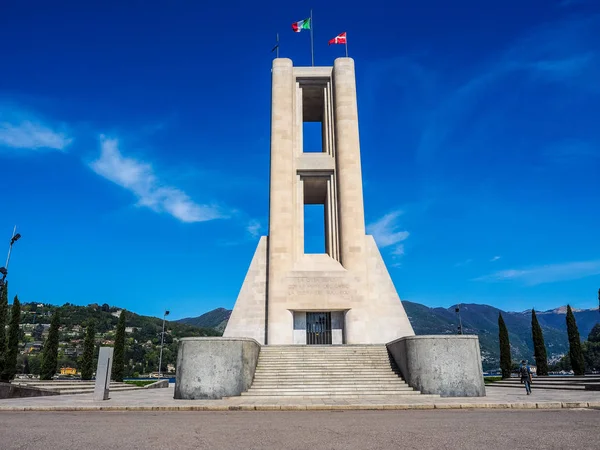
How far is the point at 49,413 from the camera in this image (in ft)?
35.1

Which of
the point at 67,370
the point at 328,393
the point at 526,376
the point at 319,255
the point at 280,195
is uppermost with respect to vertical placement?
the point at 280,195

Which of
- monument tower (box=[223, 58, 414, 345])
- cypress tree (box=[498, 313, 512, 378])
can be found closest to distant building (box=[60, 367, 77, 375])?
monument tower (box=[223, 58, 414, 345])

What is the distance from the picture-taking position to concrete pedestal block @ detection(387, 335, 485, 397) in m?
14.9

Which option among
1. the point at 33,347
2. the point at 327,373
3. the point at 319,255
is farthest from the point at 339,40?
the point at 33,347

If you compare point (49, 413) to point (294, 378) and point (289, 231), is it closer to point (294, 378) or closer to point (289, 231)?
point (294, 378)

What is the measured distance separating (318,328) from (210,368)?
13291 millimetres

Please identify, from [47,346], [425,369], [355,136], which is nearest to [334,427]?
[425,369]

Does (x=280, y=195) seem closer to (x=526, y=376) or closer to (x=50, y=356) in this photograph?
(x=526, y=376)

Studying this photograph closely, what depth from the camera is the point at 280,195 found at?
94.9 feet

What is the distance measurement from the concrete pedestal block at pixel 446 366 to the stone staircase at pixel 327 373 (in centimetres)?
63

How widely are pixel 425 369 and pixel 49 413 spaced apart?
12.1 metres

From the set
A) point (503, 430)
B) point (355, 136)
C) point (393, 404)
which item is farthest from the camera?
point (355, 136)

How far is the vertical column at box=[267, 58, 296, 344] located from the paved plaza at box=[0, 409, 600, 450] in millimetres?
16365

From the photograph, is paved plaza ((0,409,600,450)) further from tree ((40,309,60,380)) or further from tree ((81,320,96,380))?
tree ((40,309,60,380))
